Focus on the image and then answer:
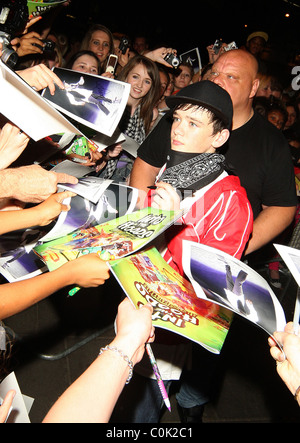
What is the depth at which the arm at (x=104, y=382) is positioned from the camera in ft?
3.15

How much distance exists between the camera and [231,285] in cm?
126

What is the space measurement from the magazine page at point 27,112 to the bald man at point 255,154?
1159 millimetres

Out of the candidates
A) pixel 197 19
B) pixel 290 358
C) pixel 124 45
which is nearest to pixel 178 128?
pixel 290 358

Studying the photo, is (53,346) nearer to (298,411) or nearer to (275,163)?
(298,411)

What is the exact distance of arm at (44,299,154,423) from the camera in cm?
96

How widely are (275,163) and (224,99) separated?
65 cm

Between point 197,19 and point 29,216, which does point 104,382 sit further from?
point 197,19

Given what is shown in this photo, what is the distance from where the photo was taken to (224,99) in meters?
1.75

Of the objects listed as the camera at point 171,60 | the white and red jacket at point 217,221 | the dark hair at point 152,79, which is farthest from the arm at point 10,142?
the camera at point 171,60

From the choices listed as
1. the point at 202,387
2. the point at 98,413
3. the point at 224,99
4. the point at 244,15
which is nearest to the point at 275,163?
the point at 224,99

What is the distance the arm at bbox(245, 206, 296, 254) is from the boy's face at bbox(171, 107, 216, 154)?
75cm

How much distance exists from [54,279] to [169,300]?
0.45m

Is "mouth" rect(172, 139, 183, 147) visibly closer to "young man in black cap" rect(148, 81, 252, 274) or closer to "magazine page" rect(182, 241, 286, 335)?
"young man in black cap" rect(148, 81, 252, 274)

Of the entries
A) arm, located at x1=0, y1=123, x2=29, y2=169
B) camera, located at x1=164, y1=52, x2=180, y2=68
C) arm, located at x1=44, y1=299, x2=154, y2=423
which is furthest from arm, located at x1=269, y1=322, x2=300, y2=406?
camera, located at x1=164, y1=52, x2=180, y2=68
